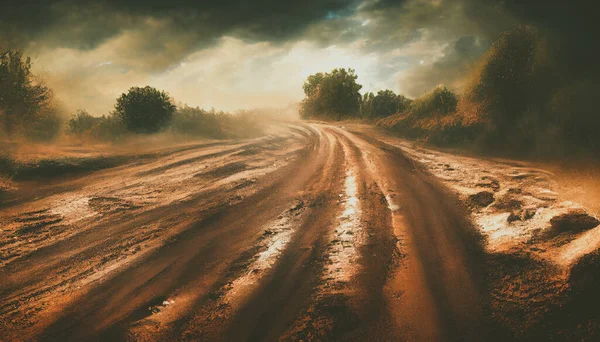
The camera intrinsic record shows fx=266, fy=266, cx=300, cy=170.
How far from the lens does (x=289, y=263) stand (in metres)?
4.66

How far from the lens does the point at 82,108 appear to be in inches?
630

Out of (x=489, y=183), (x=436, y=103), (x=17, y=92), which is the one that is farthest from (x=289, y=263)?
(x=17, y=92)

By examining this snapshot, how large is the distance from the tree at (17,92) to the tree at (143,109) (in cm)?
334

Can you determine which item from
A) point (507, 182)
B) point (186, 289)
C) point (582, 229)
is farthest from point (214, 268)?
point (507, 182)

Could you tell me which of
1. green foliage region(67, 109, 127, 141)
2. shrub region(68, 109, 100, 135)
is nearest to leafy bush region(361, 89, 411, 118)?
green foliage region(67, 109, 127, 141)

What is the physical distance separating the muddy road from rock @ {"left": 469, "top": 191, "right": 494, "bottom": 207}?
1.31 ft

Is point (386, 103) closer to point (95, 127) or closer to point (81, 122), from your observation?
point (95, 127)

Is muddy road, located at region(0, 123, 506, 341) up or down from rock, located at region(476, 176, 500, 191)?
down

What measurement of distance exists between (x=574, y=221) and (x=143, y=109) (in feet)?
58.4

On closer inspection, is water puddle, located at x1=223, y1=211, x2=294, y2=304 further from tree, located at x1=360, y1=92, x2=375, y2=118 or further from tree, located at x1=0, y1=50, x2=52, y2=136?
tree, located at x1=360, y1=92, x2=375, y2=118

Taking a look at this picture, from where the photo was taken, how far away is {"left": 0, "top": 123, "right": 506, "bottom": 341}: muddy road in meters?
3.44

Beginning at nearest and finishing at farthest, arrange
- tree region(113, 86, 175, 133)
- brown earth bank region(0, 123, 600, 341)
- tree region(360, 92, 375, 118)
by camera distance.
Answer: brown earth bank region(0, 123, 600, 341) → tree region(113, 86, 175, 133) → tree region(360, 92, 375, 118)

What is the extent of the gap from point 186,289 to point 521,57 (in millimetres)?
13387

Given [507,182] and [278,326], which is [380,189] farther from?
[278,326]
